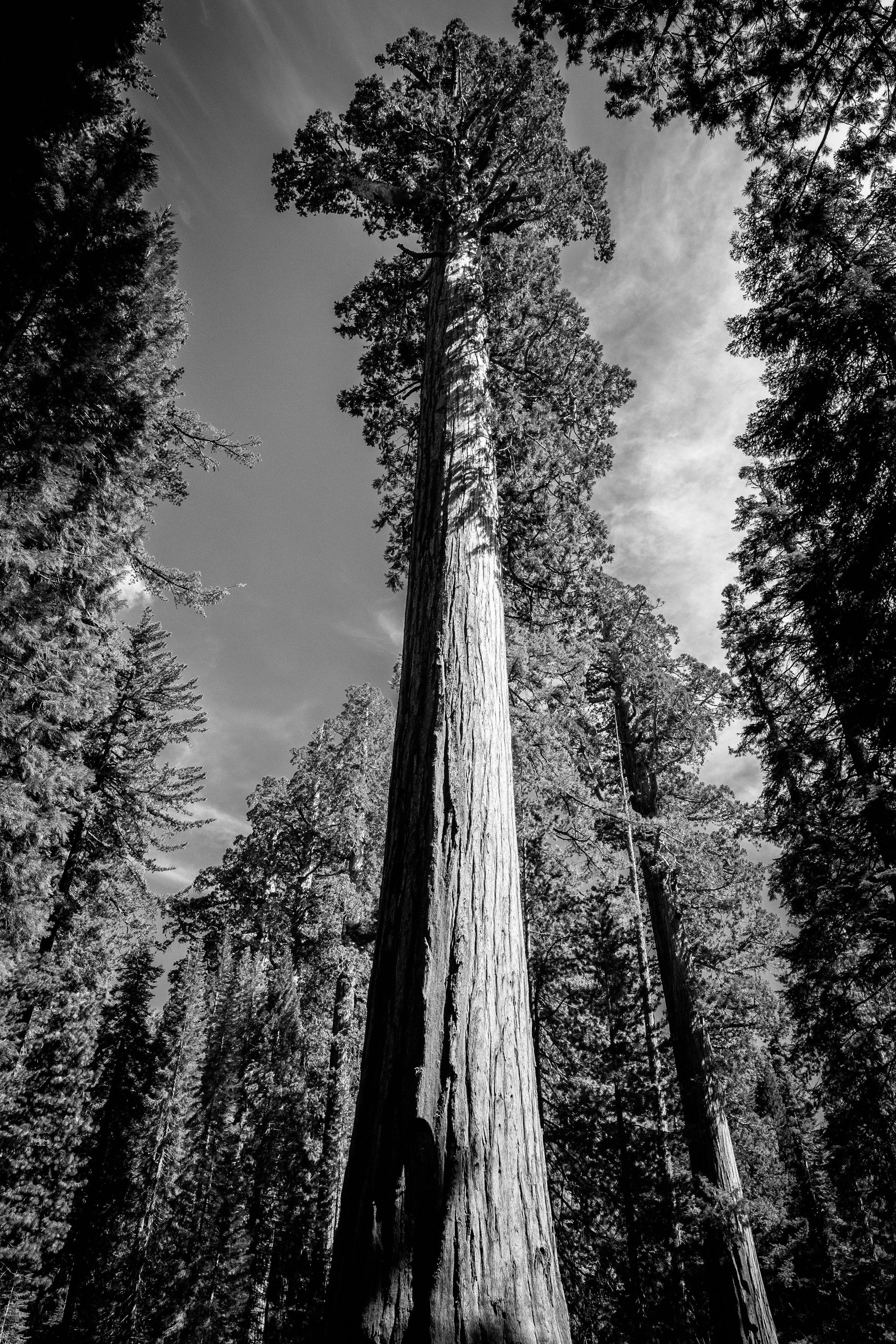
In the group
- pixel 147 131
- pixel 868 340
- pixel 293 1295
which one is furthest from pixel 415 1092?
pixel 293 1295

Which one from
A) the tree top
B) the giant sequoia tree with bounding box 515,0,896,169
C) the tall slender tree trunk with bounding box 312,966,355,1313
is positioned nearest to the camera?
the giant sequoia tree with bounding box 515,0,896,169

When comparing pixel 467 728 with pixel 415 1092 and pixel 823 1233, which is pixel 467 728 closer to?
pixel 415 1092

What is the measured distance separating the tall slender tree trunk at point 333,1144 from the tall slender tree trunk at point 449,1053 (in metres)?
11.9

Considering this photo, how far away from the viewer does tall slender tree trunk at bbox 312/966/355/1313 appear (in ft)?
37.5

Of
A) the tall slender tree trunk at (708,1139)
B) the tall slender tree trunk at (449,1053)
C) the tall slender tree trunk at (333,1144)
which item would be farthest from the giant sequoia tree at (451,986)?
the tall slender tree trunk at (333,1144)

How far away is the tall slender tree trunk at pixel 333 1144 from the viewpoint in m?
11.4

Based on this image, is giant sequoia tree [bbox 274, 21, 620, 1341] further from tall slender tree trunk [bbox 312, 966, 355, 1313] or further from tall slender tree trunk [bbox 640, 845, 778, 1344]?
tall slender tree trunk [bbox 312, 966, 355, 1313]

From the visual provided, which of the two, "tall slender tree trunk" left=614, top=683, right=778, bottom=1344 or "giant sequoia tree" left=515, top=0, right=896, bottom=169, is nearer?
"giant sequoia tree" left=515, top=0, right=896, bottom=169

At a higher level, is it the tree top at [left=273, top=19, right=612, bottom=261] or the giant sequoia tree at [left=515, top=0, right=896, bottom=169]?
the tree top at [left=273, top=19, right=612, bottom=261]

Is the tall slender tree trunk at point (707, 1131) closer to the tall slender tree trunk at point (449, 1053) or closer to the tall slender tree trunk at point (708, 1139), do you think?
the tall slender tree trunk at point (708, 1139)

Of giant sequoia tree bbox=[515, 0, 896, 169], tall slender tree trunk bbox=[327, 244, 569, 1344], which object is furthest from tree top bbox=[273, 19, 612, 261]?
tall slender tree trunk bbox=[327, 244, 569, 1344]

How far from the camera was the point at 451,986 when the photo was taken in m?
2.04

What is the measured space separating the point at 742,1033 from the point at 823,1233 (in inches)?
602

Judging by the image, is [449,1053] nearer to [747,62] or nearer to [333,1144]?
[747,62]
